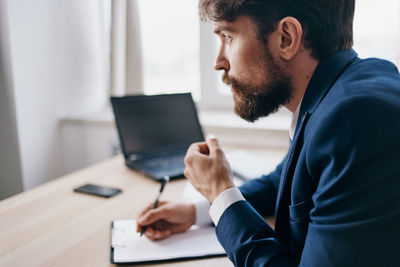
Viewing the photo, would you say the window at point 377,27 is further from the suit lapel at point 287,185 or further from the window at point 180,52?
the suit lapel at point 287,185

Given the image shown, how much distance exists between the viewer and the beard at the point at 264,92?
32.9 inches

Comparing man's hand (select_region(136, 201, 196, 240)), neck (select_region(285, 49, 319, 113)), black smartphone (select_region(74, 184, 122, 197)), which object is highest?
neck (select_region(285, 49, 319, 113))

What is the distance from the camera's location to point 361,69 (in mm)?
691

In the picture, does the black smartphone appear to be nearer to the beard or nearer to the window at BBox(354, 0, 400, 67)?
the beard

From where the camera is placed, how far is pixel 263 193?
3.54ft

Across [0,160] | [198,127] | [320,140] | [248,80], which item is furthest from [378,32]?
[0,160]

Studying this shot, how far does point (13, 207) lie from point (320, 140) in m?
0.90

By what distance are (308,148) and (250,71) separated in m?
0.31

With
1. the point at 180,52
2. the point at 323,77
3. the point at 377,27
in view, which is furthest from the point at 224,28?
the point at 180,52

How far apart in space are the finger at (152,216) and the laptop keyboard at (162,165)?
38 cm

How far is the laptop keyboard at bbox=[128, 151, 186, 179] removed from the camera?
53.4 inches

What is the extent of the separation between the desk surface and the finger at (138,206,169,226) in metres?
0.09

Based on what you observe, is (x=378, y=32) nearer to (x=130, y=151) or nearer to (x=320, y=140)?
(x=130, y=151)

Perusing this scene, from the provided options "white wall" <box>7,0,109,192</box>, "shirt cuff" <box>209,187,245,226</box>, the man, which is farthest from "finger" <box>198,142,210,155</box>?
"white wall" <box>7,0,109,192</box>
